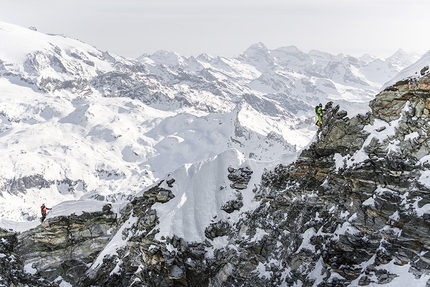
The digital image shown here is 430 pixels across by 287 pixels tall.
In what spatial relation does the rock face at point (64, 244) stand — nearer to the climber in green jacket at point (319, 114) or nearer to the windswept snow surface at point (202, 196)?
the windswept snow surface at point (202, 196)

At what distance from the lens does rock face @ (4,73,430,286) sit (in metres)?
26.6

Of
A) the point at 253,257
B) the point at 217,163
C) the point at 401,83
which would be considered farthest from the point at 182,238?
the point at 401,83

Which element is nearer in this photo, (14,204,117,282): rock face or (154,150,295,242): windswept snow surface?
(154,150,295,242): windswept snow surface

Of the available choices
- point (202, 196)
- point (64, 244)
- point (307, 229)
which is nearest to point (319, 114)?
point (307, 229)

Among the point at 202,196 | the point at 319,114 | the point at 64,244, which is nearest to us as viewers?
the point at 319,114

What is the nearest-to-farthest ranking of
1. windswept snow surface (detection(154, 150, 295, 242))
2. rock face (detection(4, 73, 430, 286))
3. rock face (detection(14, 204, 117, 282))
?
rock face (detection(4, 73, 430, 286)) → windswept snow surface (detection(154, 150, 295, 242)) → rock face (detection(14, 204, 117, 282))

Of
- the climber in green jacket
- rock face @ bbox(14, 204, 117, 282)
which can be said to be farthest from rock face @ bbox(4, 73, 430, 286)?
the climber in green jacket

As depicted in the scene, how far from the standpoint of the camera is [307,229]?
3139 cm

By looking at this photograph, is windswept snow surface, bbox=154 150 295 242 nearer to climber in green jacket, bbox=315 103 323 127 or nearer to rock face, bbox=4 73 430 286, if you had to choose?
rock face, bbox=4 73 430 286

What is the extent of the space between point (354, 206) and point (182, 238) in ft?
56.5

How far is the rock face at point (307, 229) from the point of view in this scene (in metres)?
26.6

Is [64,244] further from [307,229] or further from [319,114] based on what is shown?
[319,114]

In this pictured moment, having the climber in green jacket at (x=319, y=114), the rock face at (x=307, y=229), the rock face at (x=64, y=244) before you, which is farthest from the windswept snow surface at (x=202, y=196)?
the rock face at (x=64, y=244)

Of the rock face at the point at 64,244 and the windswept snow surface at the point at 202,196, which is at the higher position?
the windswept snow surface at the point at 202,196
